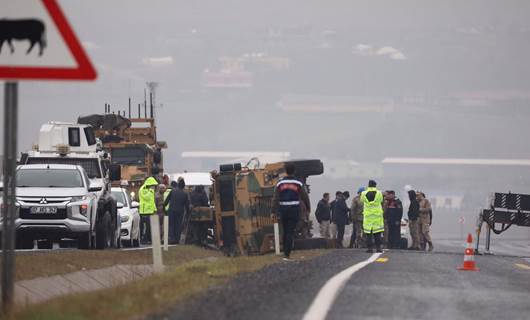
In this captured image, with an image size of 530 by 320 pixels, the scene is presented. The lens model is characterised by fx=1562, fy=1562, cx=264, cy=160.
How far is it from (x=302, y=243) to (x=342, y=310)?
73.3 ft

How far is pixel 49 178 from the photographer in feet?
90.1

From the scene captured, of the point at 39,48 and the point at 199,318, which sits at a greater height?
Answer: the point at 39,48

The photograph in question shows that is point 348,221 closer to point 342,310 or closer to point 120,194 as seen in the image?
point 120,194

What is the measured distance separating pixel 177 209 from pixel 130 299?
2111 cm

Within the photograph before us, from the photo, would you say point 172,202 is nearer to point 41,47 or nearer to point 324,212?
point 324,212

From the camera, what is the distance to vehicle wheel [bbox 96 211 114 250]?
28.0 meters

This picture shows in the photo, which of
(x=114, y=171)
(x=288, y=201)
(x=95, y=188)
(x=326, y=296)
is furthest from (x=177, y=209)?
(x=326, y=296)

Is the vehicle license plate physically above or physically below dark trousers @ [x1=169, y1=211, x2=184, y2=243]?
above

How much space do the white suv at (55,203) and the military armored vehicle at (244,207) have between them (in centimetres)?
651

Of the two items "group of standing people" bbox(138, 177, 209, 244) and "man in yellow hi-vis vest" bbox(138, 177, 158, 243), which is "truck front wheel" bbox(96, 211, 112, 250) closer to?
"group of standing people" bbox(138, 177, 209, 244)

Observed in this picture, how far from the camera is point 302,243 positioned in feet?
114

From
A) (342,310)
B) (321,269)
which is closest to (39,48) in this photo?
(342,310)

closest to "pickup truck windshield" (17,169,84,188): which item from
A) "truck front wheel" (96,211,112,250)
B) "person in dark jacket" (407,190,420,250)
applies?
"truck front wheel" (96,211,112,250)

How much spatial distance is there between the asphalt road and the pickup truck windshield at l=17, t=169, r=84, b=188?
9243 mm
